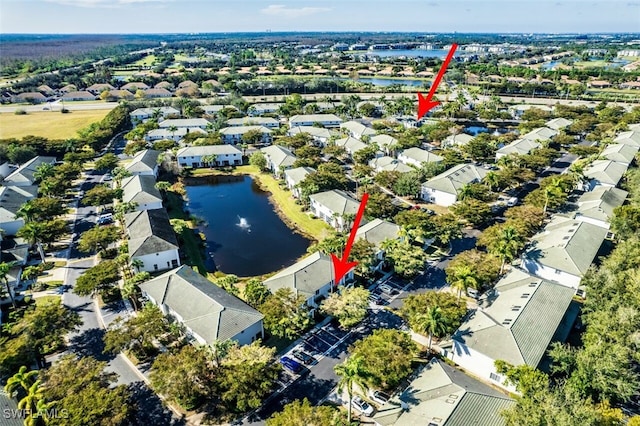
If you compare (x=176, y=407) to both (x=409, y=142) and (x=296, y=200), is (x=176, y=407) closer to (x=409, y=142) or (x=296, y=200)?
(x=296, y=200)

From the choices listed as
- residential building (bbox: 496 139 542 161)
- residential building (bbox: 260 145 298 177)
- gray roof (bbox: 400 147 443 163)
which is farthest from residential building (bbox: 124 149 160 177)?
residential building (bbox: 496 139 542 161)

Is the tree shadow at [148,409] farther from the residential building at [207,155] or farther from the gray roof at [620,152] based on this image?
the gray roof at [620,152]

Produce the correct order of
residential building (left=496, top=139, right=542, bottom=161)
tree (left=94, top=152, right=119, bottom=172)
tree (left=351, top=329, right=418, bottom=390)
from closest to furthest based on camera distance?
tree (left=351, top=329, right=418, bottom=390) < tree (left=94, top=152, right=119, bottom=172) < residential building (left=496, top=139, right=542, bottom=161)

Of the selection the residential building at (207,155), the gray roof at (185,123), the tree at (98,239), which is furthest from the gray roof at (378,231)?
the gray roof at (185,123)

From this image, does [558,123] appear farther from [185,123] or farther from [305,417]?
[305,417]

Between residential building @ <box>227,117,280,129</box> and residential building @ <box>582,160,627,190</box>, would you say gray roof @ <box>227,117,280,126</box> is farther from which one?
residential building @ <box>582,160,627,190</box>
